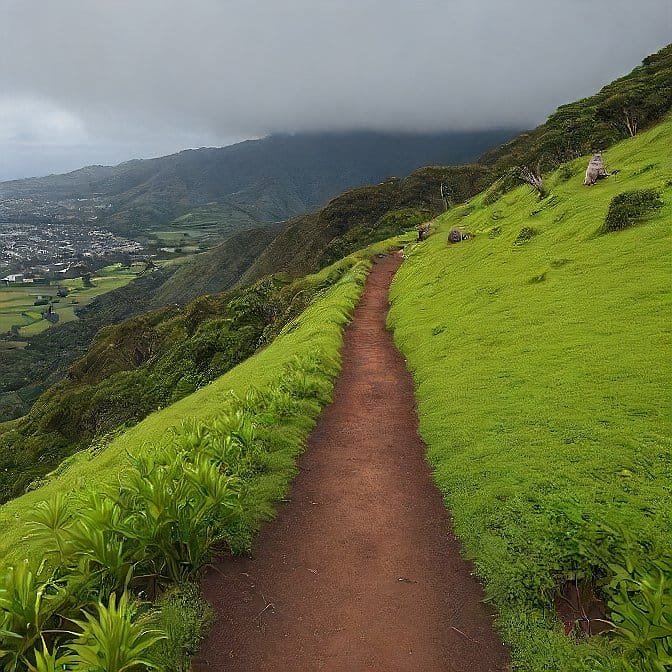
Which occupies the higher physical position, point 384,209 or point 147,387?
point 384,209

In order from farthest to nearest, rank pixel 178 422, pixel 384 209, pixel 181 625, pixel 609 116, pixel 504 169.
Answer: pixel 384 209
pixel 504 169
pixel 609 116
pixel 178 422
pixel 181 625

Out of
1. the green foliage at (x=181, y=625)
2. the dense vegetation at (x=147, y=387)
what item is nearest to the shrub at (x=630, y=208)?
the dense vegetation at (x=147, y=387)

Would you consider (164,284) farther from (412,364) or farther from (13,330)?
(412,364)

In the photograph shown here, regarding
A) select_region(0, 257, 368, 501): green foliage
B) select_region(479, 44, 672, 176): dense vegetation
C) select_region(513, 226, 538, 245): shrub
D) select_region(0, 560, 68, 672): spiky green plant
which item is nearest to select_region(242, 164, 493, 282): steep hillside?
select_region(479, 44, 672, 176): dense vegetation

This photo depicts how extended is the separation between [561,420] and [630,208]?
1481 cm

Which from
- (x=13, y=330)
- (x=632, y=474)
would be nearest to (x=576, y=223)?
(x=632, y=474)

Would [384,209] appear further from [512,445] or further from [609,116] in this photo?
[512,445]

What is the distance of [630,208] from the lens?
68.4 ft

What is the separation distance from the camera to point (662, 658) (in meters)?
4.64

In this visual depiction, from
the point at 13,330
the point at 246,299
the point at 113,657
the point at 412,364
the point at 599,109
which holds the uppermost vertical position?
the point at 599,109

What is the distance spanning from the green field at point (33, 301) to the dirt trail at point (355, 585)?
150m

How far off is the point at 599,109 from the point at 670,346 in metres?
46.6

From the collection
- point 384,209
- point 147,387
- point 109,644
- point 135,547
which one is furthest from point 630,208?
point 384,209

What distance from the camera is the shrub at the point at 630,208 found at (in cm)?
2055
